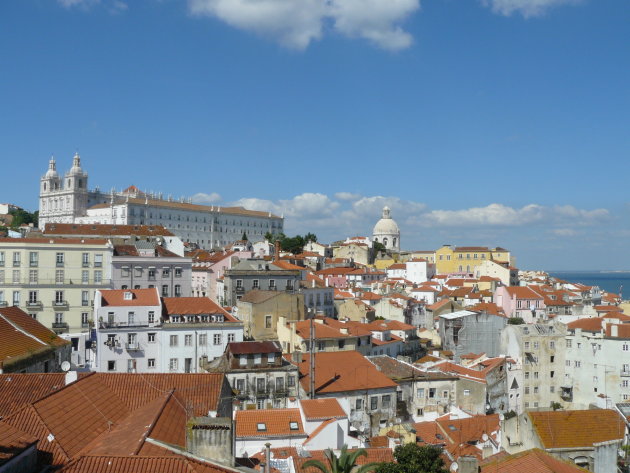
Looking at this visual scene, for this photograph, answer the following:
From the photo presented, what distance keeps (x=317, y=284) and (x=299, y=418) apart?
4023 centimetres

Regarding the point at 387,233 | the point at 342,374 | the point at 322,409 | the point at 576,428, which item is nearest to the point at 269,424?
the point at 322,409

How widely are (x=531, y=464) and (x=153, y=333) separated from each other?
3049cm

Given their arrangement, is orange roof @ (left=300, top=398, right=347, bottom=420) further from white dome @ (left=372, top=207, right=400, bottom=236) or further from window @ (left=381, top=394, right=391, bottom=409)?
white dome @ (left=372, top=207, right=400, bottom=236)

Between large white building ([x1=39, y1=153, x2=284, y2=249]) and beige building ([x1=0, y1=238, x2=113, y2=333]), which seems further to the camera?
large white building ([x1=39, y1=153, x2=284, y2=249])

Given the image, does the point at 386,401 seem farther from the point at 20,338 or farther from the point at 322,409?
the point at 20,338

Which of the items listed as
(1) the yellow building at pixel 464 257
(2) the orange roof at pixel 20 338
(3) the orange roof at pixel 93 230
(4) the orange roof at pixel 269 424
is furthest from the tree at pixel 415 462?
(1) the yellow building at pixel 464 257

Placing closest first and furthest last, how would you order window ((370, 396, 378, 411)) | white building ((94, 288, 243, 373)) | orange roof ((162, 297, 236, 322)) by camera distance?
window ((370, 396, 378, 411))
white building ((94, 288, 243, 373))
orange roof ((162, 297, 236, 322))

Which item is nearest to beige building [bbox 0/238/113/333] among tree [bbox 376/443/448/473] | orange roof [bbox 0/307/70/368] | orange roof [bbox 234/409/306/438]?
orange roof [bbox 0/307/70/368]

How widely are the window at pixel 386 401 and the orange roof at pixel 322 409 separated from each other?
8.94 meters

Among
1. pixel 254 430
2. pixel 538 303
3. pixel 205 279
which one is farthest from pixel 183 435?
pixel 538 303

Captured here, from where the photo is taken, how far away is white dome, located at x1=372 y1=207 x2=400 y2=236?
560ft

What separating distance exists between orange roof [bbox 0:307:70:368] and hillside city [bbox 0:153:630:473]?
0.11 m

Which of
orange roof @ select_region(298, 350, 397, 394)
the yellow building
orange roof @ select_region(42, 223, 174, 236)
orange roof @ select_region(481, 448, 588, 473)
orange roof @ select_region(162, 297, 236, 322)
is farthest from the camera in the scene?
the yellow building

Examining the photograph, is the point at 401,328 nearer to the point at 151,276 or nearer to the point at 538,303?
the point at 151,276
